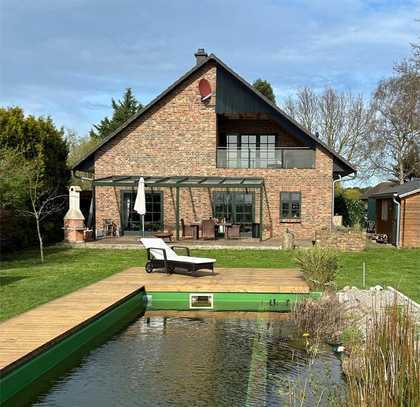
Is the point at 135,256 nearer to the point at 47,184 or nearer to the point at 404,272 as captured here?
the point at 47,184

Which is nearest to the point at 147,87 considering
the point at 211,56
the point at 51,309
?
the point at 211,56

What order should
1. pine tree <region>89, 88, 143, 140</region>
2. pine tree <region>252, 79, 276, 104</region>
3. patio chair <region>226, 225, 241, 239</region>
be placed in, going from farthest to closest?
pine tree <region>89, 88, 143, 140</region> → pine tree <region>252, 79, 276, 104</region> → patio chair <region>226, 225, 241, 239</region>

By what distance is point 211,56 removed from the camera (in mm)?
20891

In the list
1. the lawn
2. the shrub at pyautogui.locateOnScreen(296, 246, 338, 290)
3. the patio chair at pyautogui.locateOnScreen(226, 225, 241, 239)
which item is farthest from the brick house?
the shrub at pyautogui.locateOnScreen(296, 246, 338, 290)

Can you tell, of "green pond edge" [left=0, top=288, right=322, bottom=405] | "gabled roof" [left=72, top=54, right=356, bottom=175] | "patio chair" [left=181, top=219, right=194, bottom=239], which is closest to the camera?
"green pond edge" [left=0, top=288, right=322, bottom=405]

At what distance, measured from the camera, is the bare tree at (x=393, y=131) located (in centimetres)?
3475

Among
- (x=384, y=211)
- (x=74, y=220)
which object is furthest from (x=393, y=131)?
(x=74, y=220)

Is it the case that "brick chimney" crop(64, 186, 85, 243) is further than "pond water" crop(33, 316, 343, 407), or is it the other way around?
"brick chimney" crop(64, 186, 85, 243)

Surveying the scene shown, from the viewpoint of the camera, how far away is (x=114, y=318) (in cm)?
820

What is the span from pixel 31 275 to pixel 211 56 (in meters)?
12.8

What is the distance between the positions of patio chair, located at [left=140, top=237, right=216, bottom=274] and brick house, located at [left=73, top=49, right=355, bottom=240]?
9410 millimetres

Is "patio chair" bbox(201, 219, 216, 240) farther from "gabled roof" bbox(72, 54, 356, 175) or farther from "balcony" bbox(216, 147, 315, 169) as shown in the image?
"gabled roof" bbox(72, 54, 356, 175)

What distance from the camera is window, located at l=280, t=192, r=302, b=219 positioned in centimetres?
2117

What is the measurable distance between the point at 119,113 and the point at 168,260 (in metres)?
31.6
